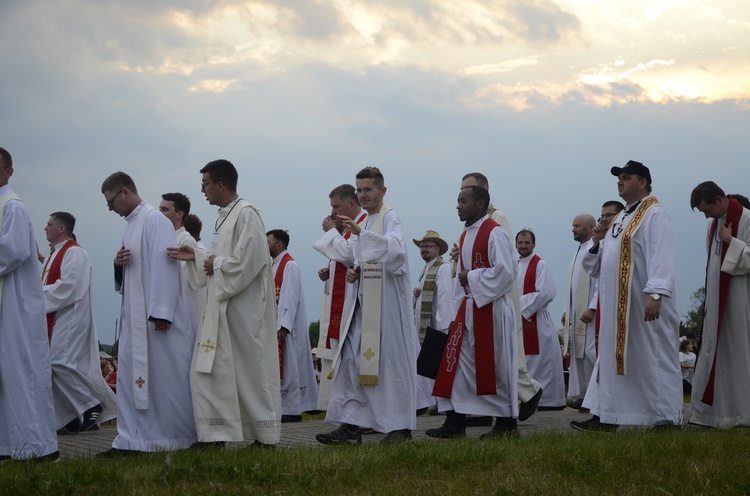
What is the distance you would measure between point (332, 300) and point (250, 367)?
120 inches

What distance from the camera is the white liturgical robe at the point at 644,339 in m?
8.47

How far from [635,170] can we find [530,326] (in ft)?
16.5

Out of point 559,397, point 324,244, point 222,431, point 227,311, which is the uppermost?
point 324,244

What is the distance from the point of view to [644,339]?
8594 mm

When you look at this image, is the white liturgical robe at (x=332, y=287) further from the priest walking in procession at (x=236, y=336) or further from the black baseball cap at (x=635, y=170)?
the black baseball cap at (x=635, y=170)

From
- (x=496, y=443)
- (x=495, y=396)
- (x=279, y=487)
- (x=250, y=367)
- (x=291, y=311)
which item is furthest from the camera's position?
(x=291, y=311)

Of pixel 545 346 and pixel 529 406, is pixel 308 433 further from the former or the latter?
pixel 545 346

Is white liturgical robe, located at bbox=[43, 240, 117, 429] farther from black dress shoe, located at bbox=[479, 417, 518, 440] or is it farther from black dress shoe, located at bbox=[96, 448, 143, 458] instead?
black dress shoe, located at bbox=[479, 417, 518, 440]

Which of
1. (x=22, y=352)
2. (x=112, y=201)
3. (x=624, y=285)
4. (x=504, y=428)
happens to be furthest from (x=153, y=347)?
(x=624, y=285)

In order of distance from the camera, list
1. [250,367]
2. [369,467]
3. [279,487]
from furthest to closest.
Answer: [250,367]
[369,467]
[279,487]

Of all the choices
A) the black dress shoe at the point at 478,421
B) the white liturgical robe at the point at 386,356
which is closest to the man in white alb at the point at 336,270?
the white liturgical robe at the point at 386,356

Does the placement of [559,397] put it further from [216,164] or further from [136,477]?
[136,477]

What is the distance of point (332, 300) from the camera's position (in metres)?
10.6

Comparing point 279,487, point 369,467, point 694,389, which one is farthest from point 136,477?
point 694,389
